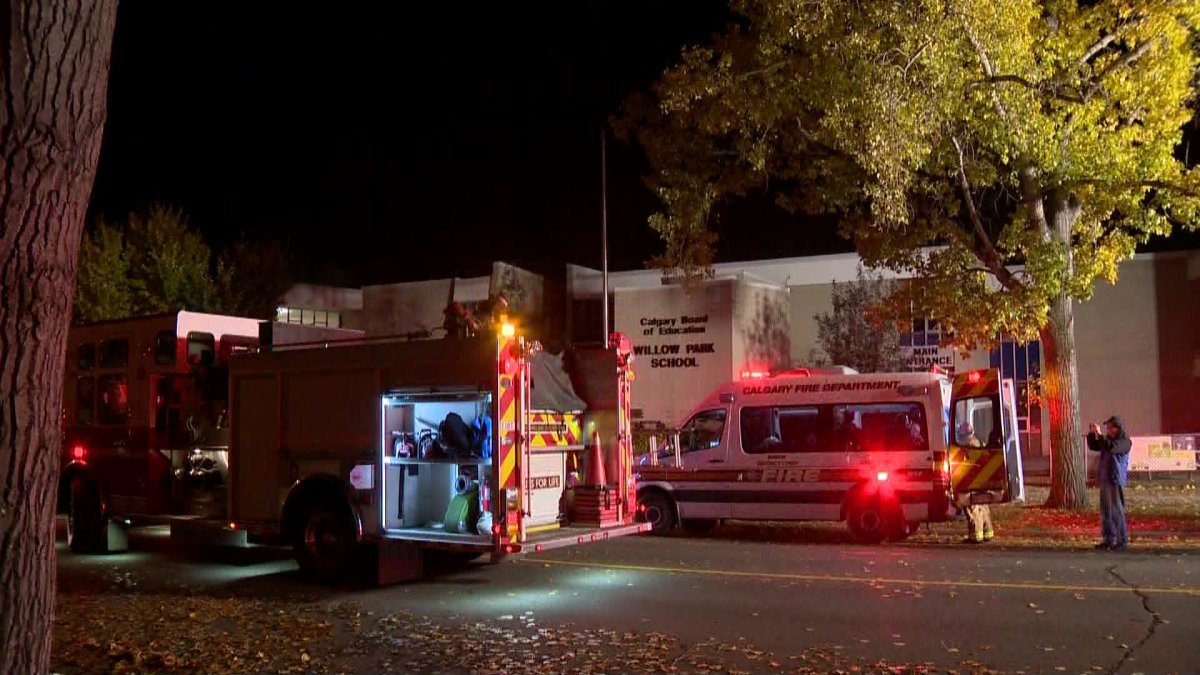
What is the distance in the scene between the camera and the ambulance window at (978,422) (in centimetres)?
1468

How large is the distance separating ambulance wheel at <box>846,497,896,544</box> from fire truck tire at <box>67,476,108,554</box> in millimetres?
10084

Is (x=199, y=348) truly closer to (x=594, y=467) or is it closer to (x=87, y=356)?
(x=87, y=356)

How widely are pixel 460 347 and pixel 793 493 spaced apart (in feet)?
22.2

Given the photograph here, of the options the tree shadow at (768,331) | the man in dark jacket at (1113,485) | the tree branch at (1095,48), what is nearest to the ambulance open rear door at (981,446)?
the man in dark jacket at (1113,485)

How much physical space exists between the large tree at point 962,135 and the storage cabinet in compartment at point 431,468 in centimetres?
725

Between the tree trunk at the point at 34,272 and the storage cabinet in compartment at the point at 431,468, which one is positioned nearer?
the tree trunk at the point at 34,272

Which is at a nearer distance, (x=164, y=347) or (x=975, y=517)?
(x=164, y=347)

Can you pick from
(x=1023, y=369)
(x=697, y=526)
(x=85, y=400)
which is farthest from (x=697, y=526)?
(x=1023, y=369)

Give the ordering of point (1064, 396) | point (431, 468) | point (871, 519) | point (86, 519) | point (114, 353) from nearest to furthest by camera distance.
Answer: point (431, 468) < point (114, 353) < point (86, 519) < point (871, 519) < point (1064, 396)

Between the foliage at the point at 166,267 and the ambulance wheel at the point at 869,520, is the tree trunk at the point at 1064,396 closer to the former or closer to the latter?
the ambulance wheel at the point at 869,520

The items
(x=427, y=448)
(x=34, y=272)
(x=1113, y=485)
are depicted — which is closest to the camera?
(x=34, y=272)

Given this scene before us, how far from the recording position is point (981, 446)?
48.2ft

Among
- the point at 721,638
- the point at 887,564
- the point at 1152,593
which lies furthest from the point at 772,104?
the point at 721,638

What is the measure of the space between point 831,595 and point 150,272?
2195 centimetres
